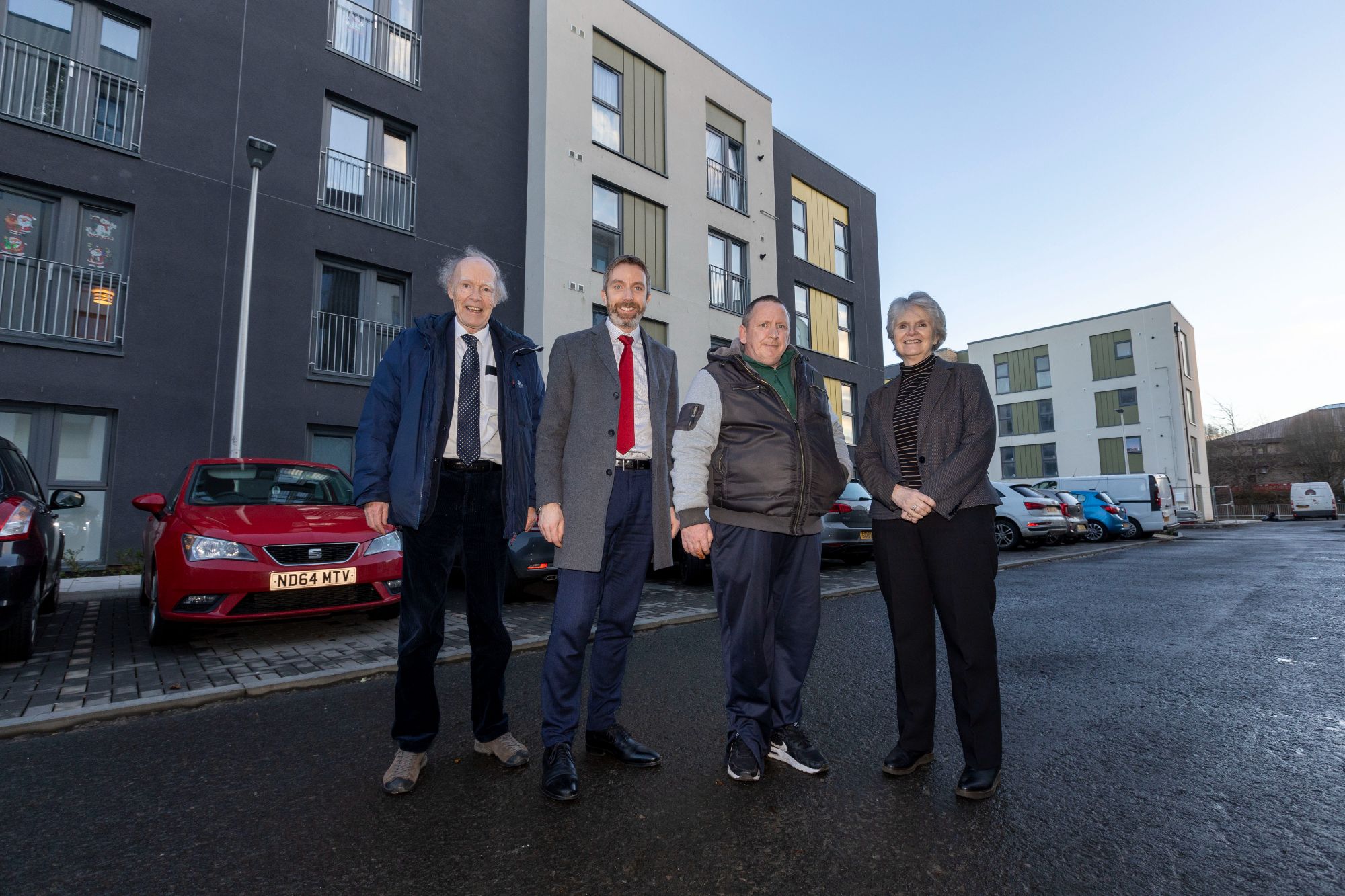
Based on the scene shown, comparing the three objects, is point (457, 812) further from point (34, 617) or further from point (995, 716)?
point (34, 617)

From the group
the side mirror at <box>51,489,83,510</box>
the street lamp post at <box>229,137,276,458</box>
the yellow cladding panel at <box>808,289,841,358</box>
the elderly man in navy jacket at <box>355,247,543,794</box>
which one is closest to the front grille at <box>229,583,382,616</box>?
the side mirror at <box>51,489,83,510</box>

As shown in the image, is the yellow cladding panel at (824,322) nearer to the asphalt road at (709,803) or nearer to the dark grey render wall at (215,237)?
the dark grey render wall at (215,237)

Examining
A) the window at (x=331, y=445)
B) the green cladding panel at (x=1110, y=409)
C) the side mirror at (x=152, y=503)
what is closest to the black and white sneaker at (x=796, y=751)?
the side mirror at (x=152, y=503)

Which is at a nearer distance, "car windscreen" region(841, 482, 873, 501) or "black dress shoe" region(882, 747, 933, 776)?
"black dress shoe" region(882, 747, 933, 776)

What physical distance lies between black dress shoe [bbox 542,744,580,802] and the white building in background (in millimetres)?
36771

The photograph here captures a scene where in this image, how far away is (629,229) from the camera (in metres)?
16.8

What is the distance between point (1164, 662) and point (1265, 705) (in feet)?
3.44

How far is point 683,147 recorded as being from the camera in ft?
60.5

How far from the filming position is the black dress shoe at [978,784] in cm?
251

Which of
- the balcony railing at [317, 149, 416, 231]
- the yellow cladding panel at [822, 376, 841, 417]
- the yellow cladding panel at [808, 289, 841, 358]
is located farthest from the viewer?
the yellow cladding panel at [808, 289, 841, 358]

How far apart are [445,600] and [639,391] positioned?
3.99 feet

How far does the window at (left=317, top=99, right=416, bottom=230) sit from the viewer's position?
12.9m

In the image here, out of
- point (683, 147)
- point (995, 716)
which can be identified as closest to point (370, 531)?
point (995, 716)

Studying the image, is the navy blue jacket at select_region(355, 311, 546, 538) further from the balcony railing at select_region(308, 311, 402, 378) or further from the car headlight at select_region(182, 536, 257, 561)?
the balcony railing at select_region(308, 311, 402, 378)
